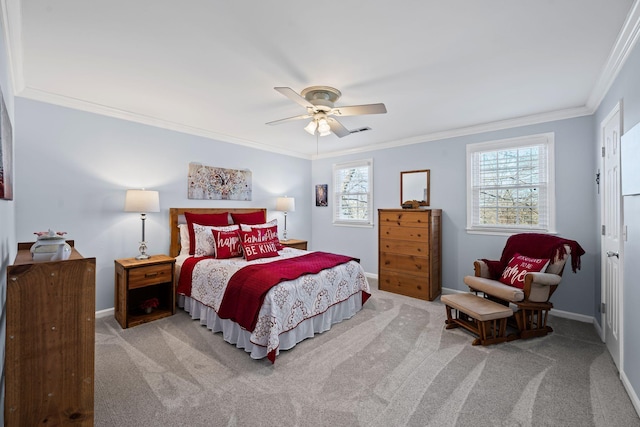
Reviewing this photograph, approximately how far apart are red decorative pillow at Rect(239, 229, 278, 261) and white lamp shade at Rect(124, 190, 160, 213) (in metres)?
1.07

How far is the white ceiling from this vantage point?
1729mm

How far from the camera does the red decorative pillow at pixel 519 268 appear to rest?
9.65 feet

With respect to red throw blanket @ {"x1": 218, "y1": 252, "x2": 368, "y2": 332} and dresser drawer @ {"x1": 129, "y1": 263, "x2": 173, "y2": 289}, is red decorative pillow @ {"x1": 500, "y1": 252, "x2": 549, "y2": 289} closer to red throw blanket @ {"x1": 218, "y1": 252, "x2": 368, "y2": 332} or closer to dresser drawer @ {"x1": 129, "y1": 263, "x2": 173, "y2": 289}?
red throw blanket @ {"x1": 218, "y1": 252, "x2": 368, "y2": 332}

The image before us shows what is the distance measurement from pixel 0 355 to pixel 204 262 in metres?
1.85

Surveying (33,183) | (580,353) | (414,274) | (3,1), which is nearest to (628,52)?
(580,353)

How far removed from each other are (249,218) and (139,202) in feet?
5.15

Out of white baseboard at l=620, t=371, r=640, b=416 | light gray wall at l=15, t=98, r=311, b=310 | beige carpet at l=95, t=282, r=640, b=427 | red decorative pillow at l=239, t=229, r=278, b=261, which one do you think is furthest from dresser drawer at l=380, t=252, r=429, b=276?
light gray wall at l=15, t=98, r=311, b=310

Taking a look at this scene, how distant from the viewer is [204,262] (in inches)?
130

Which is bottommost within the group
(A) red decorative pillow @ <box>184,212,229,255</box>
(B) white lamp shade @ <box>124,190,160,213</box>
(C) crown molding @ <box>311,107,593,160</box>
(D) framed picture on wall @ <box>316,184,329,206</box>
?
(A) red decorative pillow @ <box>184,212,229,255</box>

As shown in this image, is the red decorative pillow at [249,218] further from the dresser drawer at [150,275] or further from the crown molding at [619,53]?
the crown molding at [619,53]

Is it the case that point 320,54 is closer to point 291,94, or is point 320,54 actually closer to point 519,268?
point 291,94

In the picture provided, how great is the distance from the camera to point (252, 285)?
2596 mm

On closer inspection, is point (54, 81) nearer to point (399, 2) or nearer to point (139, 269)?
point (139, 269)

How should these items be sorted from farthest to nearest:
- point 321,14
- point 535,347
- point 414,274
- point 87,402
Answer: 1. point 414,274
2. point 535,347
3. point 321,14
4. point 87,402
